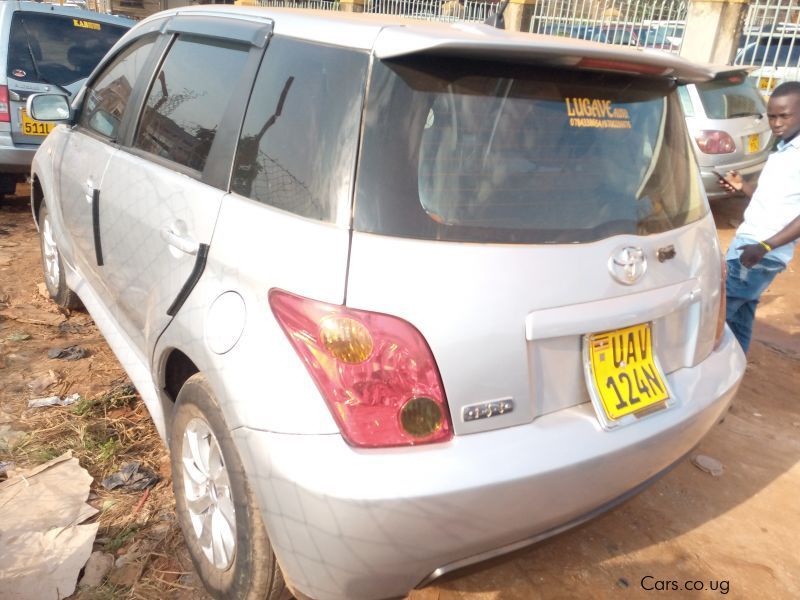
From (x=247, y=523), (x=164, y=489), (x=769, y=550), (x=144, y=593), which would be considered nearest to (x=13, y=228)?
(x=164, y=489)

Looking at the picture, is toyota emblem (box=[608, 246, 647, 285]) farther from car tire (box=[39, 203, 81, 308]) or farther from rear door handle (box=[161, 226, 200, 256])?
car tire (box=[39, 203, 81, 308])

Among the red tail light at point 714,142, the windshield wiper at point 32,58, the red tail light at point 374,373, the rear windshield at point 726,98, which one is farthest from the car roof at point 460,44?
the rear windshield at point 726,98

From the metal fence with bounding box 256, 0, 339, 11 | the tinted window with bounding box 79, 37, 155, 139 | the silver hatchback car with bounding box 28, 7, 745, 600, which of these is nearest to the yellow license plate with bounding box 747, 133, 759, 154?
A: the silver hatchback car with bounding box 28, 7, 745, 600

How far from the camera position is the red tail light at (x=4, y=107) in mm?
5570

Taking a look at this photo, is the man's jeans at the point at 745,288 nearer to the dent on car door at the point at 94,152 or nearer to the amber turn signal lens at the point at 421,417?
the amber turn signal lens at the point at 421,417

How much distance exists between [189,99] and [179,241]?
64 centimetres

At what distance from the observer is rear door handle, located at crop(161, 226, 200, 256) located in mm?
1998

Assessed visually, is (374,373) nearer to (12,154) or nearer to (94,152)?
(94,152)

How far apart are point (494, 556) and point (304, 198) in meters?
1.06

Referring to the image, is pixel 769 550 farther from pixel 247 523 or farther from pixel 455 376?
pixel 247 523

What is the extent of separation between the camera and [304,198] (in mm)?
1729

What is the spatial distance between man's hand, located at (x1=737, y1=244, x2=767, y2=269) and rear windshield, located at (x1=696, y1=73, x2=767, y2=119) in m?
4.55

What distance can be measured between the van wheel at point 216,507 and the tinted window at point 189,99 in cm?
82

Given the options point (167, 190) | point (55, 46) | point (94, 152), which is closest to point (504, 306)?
point (167, 190)
